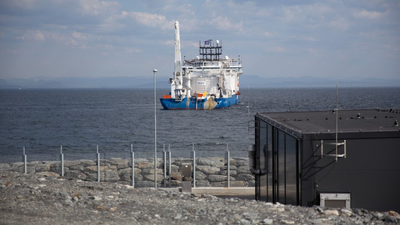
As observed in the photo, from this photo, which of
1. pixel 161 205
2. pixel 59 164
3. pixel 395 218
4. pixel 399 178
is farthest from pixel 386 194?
pixel 59 164

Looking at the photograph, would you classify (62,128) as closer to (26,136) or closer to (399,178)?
(26,136)

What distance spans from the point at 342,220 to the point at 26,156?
46.3 feet

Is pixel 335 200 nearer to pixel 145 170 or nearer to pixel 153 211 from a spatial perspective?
pixel 153 211

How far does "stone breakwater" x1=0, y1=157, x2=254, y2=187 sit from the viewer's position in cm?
2069

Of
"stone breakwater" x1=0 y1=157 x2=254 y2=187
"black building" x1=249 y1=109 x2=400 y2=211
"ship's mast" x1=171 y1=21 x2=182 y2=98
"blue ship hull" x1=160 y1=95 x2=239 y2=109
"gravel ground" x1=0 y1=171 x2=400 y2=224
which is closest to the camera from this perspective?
"gravel ground" x1=0 y1=171 x2=400 y2=224

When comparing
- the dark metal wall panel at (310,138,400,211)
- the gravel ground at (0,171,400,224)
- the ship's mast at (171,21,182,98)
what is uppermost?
the ship's mast at (171,21,182,98)

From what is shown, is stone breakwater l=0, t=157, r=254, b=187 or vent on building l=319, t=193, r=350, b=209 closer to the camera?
vent on building l=319, t=193, r=350, b=209

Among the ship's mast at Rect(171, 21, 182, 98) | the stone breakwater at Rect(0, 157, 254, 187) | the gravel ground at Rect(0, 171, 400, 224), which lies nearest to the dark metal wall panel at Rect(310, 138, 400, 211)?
the gravel ground at Rect(0, 171, 400, 224)

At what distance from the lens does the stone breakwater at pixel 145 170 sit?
20688mm

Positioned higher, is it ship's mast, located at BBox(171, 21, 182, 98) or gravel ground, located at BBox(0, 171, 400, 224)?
ship's mast, located at BBox(171, 21, 182, 98)

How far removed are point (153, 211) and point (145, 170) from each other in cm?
1059

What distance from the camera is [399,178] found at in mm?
11359

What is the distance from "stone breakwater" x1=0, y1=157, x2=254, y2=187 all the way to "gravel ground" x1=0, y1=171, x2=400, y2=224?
23.1 feet

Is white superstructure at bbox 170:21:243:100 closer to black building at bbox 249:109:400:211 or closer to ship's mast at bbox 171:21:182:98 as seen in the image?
ship's mast at bbox 171:21:182:98
